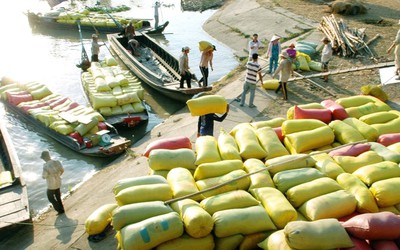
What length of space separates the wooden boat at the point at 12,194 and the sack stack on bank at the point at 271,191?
2173 mm

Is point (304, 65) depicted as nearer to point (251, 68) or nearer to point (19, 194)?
point (251, 68)

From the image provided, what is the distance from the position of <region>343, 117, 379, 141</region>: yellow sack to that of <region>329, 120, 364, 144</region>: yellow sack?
14 centimetres

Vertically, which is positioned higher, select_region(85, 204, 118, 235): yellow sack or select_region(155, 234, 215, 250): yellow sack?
select_region(155, 234, 215, 250): yellow sack

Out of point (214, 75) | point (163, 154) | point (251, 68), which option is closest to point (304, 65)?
point (251, 68)

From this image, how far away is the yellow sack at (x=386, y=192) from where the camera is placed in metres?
5.82

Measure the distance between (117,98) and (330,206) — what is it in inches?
329

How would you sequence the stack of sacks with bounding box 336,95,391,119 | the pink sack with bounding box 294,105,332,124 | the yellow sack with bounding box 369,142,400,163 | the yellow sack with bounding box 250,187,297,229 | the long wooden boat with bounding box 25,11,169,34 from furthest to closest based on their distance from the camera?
the long wooden boat with bounding box 25,11,169,34 → the stack of sacks with bounding box 336,95,391,119 → the pink sack with bounding box 294,105,332,124 → the yellow sack with bounding box 369,142,400,163 → the yellow sack with bounding box 250,187,297,229

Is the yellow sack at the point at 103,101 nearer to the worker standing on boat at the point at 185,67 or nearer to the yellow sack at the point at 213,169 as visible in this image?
the worker standing on boat at the point at 185,67

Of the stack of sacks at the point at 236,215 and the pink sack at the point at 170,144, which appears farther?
the pink sack at the point at 170,144

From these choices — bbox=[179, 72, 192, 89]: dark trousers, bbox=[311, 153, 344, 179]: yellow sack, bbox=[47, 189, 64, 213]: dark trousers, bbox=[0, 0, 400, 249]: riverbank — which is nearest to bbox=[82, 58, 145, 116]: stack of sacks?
bbox=[0, 0, 400, 249]: riverbank

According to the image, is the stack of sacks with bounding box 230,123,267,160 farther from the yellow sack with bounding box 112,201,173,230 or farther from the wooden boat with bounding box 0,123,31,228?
the wooden boat with bounding box 0,123,31,228

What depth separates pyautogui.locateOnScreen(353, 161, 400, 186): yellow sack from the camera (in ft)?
20.3

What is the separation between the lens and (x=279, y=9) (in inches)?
929

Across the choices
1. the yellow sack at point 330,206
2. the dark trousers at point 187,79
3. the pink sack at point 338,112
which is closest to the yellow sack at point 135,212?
the yellow sack at point 330,206
